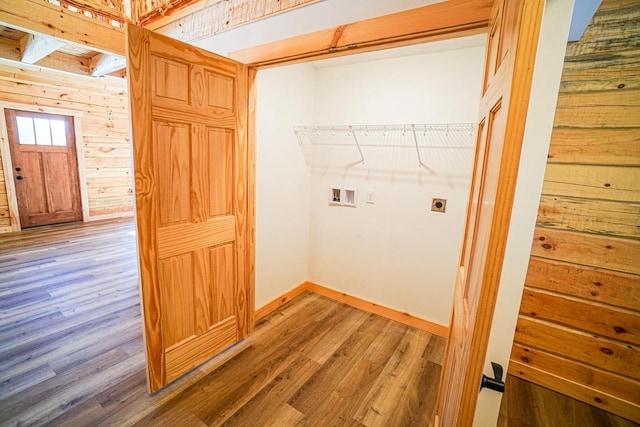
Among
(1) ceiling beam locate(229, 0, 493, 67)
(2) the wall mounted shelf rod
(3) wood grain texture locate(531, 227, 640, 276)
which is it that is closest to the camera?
(1) ceiling beam locate(229, 0, 493, 67)

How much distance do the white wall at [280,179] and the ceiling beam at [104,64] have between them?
1783mm

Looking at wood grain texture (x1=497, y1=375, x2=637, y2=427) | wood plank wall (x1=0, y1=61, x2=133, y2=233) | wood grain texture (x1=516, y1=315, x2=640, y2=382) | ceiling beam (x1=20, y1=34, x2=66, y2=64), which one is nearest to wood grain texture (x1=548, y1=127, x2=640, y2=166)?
wood grain texture (x1=516, y1=315, x2=640, y2=382)

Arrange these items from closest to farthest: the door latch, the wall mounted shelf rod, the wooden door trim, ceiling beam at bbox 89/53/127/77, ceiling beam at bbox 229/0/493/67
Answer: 1. the wooden door trim
2. the door latch
3. ceiling beam at bbox 229/0/493/67
4. the wall mounted shelf rod
5. ceiling beam at bbox 89/53/127/77

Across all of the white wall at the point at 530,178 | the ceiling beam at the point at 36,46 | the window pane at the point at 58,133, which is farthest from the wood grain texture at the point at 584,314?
the window pane at the point at 58,133

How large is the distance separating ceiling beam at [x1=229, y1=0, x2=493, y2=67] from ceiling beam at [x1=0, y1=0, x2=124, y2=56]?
1.24m

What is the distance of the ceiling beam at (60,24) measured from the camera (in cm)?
176

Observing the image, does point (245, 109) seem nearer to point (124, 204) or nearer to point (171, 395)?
point (171, 395)

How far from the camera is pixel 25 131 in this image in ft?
15.5

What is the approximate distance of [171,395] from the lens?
1.73 meters

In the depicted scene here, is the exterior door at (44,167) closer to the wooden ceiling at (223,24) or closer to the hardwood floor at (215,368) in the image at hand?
the hardwood floor at (215,368)

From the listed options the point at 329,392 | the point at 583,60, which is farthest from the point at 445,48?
the point at 329,392

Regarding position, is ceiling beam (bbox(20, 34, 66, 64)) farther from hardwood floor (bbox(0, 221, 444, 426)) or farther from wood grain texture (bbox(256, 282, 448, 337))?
wood grain texture (bbox(256, 282, 448, 337))

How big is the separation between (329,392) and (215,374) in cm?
80

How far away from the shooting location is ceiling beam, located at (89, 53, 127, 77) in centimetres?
302
